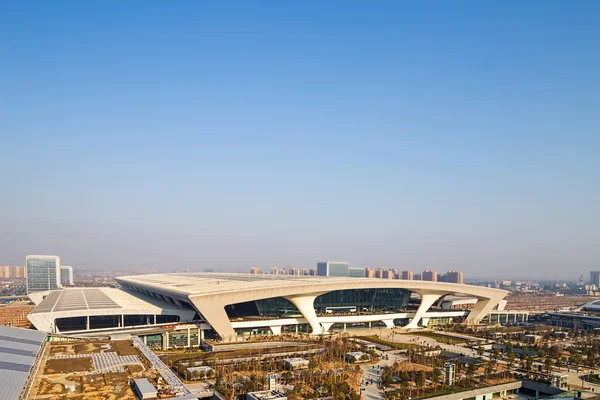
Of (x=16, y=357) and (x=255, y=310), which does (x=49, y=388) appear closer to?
(x=16, y=357)

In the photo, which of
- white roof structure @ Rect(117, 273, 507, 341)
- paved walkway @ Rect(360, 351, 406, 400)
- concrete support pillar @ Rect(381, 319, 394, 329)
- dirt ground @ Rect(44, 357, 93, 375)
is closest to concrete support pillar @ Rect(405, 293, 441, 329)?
white roof structure @ Rect(117, 273, 507, 341)

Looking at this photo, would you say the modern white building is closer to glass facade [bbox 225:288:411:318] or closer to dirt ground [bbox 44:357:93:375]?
glass facade [bbox 225:288:411:318]

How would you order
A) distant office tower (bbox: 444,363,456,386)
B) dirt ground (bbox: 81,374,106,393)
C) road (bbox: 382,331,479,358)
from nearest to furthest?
dirt ground (bbox: 81,374,106,393) → distant office tower (bbox: 444,363,456,386) → road (bbox: 382,331,479,358)

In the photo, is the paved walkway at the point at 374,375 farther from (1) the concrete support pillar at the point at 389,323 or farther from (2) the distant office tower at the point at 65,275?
(2) the distant office tower at the point at 65,275

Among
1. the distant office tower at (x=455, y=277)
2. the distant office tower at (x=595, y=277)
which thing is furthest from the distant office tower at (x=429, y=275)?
the distant office tower at (x=595, y=277)

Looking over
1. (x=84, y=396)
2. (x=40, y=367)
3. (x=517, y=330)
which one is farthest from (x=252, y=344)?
(x=517, y=330)

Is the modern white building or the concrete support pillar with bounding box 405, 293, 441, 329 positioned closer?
the modern white building

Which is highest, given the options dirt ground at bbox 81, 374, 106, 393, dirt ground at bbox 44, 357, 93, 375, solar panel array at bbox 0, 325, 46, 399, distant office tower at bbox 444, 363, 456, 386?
solar panel array at bbox 0, 325, 46, 399

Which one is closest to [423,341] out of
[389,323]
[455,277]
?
[389,323]
